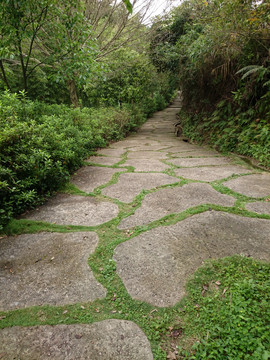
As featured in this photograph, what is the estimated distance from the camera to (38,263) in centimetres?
136

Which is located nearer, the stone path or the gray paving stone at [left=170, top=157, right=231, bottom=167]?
the stone path

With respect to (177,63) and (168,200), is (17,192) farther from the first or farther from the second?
(177,63)

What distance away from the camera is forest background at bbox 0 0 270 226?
220 cm

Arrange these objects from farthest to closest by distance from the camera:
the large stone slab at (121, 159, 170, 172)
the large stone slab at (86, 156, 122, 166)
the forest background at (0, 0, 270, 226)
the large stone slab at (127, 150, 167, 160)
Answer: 1. the large stone slab at (127, 150, 167, 160)
2. the large stone slab at (86, 156, 122, 166)
3. the large stone slab at (121, 159, 170, 172)
4. the forest background at (0, 0, 270, 226)

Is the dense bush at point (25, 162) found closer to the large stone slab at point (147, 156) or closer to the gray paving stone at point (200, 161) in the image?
the large stone slab at point (147, 156)

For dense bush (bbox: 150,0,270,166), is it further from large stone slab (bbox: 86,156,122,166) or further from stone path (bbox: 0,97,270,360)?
large stone slab (bbox: 86,156,122,166)

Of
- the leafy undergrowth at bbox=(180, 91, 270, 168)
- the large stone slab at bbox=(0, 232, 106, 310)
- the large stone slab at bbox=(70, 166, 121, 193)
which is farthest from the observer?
the leafy undergrowth at bbox=(180, 91, 270, 168)

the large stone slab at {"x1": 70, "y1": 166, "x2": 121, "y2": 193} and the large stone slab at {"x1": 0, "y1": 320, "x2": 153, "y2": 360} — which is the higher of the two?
the large stone slab at {"x1": 70, "y1": 166, "x2": 121, "y2": 193}

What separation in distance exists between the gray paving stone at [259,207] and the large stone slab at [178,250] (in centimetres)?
19

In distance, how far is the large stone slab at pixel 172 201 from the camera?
1.86m

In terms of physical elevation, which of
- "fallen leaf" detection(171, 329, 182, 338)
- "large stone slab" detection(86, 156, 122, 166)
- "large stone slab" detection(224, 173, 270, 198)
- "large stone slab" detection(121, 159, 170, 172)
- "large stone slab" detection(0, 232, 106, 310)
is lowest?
"fallen leaf" detection(171, 329, 182, 338)

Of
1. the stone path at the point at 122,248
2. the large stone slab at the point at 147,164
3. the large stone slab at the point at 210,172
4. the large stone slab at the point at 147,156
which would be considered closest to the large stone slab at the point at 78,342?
the stone path at the point at 122,248

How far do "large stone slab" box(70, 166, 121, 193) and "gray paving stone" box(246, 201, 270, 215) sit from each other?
1681mm

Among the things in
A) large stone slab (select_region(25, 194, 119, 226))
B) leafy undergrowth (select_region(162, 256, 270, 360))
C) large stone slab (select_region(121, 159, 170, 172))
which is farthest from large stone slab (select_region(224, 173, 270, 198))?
large stone slab (select_region(25, 194, 119, 226))
